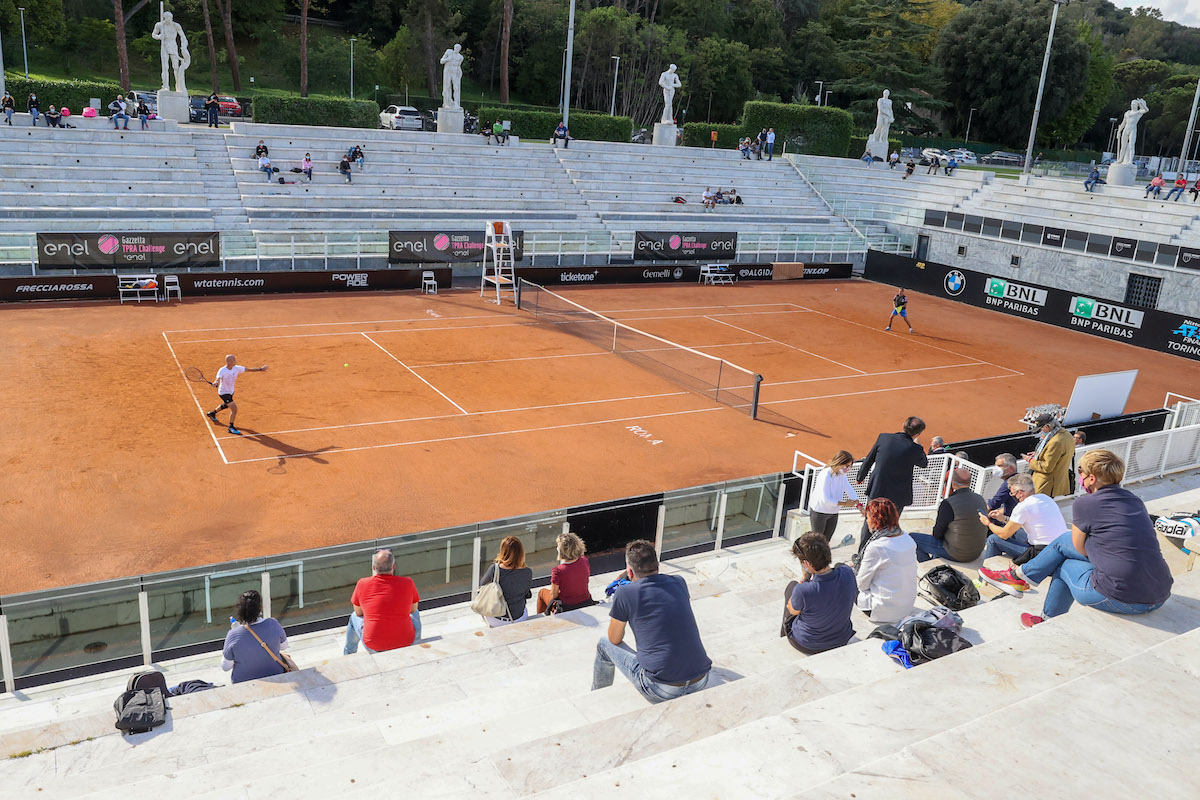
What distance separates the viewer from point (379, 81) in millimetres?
83875

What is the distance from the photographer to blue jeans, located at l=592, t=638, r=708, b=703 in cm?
660

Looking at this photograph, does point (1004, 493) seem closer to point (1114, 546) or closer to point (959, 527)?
point (959, 527)

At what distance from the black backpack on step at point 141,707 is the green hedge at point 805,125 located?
2334 inches

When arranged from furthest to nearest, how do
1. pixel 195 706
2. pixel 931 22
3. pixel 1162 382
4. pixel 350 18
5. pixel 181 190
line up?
pixel 931 22
pixel 350 18
pixel 181 190
pixel 1162 382
pixel 195 706

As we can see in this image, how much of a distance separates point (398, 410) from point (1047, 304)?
A: 27.4m

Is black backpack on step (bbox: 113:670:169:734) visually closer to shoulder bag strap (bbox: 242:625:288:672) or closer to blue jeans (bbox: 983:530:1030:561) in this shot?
shoulder bag strap (bbox: 242:625:288:672)

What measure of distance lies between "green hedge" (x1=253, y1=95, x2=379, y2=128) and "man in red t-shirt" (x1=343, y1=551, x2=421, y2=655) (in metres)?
45.2

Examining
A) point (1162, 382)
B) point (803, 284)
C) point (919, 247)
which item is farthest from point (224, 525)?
point (919, 247)

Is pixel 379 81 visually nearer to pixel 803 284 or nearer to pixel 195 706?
pixel 803 284

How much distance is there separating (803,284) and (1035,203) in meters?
14.4

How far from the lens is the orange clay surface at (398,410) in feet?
48.3

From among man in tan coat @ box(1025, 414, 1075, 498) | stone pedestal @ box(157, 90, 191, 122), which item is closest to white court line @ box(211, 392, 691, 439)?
man in tan coat @ box(1025, 414, 1075, 498)

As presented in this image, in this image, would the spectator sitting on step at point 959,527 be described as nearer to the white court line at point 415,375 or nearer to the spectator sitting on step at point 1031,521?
the spectator sitting on step at point 1031,521

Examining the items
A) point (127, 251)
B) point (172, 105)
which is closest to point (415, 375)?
point (127, 251)
